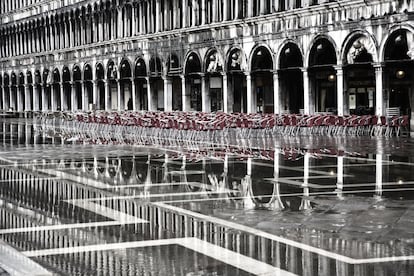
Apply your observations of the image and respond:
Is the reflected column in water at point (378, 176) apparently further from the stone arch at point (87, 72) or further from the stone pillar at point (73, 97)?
the stone pillar at point (73, 97)

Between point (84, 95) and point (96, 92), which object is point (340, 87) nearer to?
Result: point (96, 92)

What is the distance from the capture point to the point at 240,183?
58.7ft

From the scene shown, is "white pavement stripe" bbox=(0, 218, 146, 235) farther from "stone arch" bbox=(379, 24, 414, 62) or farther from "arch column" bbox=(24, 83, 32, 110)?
"arch column" bbox=(24, 83, 32, 110)

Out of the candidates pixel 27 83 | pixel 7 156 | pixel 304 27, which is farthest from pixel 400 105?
pixel 27 83

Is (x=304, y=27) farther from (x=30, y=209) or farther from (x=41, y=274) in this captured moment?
(x=41, y=274)

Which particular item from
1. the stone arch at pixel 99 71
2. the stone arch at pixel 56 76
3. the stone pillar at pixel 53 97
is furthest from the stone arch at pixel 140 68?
the stone pillar at pixel 53 97

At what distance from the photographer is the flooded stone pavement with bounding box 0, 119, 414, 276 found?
9.79 metres

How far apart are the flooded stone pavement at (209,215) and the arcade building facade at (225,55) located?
16.6 metres

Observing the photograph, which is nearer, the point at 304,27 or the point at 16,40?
the point at 304,27

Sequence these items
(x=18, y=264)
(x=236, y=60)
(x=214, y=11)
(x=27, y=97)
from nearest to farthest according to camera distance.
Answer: (x=18, y=264) → (x=236, y=60) → (x=214, y=11) → (x=27, y=97)

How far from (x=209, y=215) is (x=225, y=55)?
131 ft

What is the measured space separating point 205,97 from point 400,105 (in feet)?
53.9

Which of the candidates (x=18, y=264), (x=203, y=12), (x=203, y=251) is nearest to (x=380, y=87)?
(x=203, y=12)

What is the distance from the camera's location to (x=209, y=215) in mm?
13328
